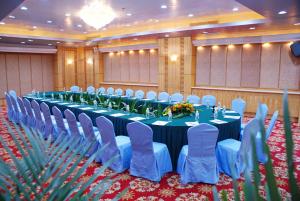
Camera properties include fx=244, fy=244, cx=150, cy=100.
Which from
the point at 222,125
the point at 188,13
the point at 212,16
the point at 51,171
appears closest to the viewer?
the point at 51,171

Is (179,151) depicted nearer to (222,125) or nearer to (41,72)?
(222,125)

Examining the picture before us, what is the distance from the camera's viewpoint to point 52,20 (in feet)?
27.9

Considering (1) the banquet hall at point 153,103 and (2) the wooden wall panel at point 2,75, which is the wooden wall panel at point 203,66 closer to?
→ (1) the banquet hall at point 153,103

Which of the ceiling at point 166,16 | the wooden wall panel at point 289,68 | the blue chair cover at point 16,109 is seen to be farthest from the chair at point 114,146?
the wooden wall panel at point 289,68

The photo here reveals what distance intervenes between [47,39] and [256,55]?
8.49 meters

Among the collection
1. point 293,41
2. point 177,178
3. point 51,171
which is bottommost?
point 177,178

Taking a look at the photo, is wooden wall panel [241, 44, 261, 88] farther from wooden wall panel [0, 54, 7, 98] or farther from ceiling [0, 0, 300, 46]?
wooden wall panel [0, 54, 7, 98]

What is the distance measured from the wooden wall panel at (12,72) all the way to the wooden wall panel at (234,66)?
10006 mm

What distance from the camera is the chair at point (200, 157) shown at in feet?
10.9

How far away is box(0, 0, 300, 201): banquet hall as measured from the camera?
26.4 inches

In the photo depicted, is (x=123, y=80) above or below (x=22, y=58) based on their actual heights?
below

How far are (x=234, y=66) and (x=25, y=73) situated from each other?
1008 centimetres

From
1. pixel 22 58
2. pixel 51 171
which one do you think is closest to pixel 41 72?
pixel 22 58

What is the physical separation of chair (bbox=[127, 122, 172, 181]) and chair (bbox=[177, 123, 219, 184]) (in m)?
0.29
